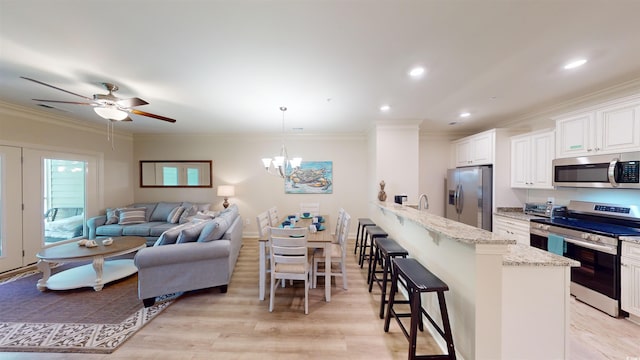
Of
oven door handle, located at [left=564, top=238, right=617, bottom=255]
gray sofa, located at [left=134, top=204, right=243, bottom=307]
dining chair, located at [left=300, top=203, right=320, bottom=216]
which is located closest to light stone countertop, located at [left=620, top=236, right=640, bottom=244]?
oven door handle, located at [left=564, top=238, right=617, bottom=255]

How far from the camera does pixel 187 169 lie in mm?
5680

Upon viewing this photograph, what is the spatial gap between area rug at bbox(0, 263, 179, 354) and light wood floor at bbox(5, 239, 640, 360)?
0.10 metres

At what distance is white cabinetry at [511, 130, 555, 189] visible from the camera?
3348mm

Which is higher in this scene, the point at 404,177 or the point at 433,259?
the point at 404,177

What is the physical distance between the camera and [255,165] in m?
5.62

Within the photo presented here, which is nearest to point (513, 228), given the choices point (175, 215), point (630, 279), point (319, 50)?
point (630, 279)

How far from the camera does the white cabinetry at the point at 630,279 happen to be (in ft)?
7.06

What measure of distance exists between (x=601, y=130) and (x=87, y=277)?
6.74 metres

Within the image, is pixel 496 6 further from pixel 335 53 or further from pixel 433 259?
A: pixel 433 259

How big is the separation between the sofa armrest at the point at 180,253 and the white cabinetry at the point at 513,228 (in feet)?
12.8

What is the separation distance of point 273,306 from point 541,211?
14.3ft

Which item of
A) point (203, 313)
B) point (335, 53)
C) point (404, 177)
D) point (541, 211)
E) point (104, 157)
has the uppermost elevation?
point (335, 53)

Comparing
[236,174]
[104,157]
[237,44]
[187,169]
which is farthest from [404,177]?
[104,157]

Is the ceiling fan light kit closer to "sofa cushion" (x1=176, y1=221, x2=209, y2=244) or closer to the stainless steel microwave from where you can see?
"sofa cushion" (x1=176, y1=221, x2=209, y2=244)
